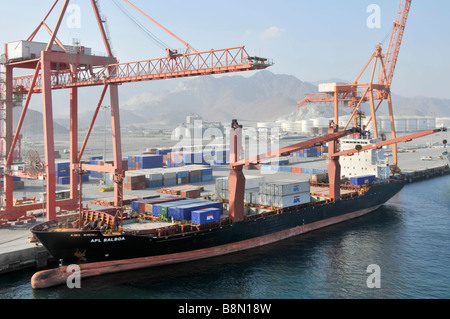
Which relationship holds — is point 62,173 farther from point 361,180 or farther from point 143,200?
→ point 361,180

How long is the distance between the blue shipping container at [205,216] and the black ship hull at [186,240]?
740 mm

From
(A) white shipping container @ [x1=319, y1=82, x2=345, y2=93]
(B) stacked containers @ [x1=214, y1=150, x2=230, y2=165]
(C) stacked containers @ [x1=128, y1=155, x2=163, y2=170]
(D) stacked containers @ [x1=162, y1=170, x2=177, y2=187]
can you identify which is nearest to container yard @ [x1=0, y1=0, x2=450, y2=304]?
(D) stacked containers @ [x1=162, y1=170, x2=177, y2=187]

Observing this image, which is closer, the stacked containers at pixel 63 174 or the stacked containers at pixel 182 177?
the stacked containers at pixel 182 177

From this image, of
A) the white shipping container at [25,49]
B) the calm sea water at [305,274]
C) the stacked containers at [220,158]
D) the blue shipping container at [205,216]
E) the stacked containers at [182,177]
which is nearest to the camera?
the calm sea water at [305,274]

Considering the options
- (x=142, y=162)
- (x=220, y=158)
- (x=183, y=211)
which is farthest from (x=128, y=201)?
(x=220, y=158)

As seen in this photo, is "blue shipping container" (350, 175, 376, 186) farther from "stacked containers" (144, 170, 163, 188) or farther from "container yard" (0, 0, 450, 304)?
"stacked containers" (144, 170, 163, 188)

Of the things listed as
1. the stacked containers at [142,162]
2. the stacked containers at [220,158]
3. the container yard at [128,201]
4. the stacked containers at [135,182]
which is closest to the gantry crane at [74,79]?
the container yard at [128,201]

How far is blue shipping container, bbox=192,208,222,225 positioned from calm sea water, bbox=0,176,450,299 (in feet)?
10.2

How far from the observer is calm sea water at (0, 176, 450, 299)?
88.7 feet

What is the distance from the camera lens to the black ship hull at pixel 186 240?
29.5m

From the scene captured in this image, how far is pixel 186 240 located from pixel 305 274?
9.10m

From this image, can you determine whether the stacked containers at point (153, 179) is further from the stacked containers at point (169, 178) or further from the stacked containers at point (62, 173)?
the stacked containers at point (62, 173)

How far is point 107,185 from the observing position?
63594 millimetres

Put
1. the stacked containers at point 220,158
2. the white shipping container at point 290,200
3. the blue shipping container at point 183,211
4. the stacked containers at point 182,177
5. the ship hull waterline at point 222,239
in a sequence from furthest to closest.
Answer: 1. the stacked containers at point 220,158
2. the stacked containers at point 182,177
3. the white shipping container at point 290,200
4. the blue shipping container at point 183,211
5. the ship hull waterline at point 222,239
